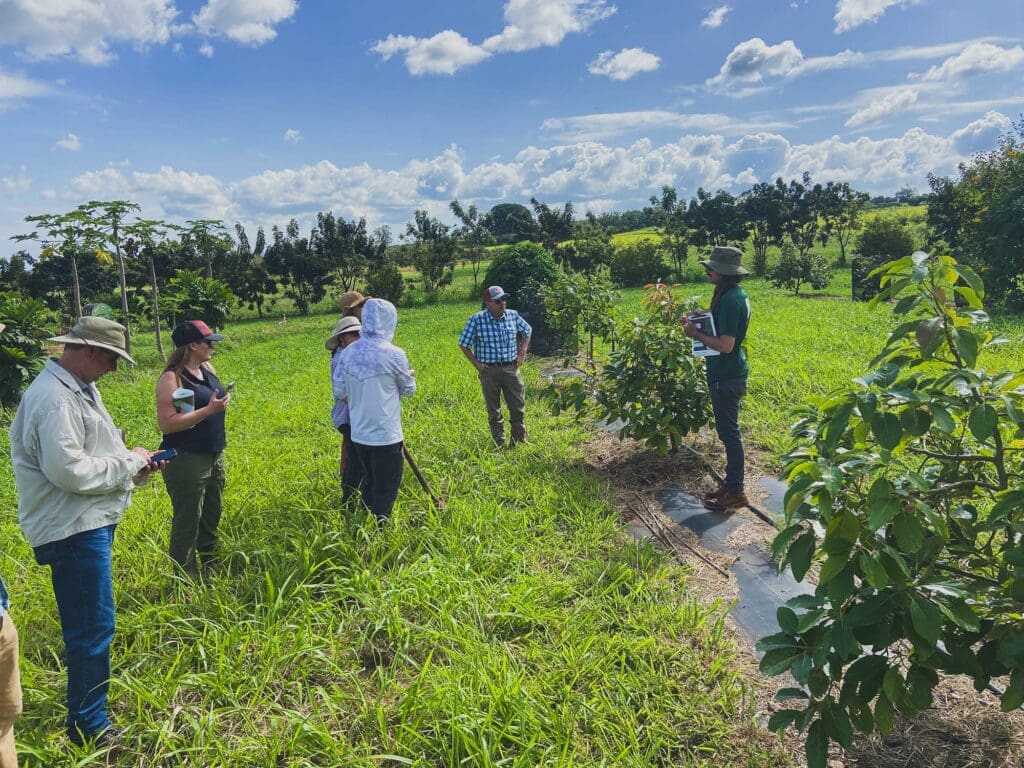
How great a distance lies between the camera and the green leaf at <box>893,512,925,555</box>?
154 centimetres

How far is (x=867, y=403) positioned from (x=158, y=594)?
353 cm

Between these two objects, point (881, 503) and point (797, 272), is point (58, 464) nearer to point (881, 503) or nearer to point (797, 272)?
point (881, 503)

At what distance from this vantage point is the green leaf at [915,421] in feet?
5.16

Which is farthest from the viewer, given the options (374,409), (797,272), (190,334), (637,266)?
(637,266)

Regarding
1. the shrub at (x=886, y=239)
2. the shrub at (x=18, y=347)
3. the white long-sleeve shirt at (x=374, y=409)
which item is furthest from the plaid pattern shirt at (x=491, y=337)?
the shrub at (x=886, y=239)

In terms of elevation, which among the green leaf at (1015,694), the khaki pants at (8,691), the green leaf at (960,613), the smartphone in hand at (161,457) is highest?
the smartphone in hand at (161,457)

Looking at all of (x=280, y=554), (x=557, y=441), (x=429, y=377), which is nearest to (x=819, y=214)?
(x=429, y=377)

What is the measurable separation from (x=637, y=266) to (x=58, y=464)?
91.1ft

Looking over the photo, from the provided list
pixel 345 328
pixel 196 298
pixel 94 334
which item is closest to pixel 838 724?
pixel 94 334

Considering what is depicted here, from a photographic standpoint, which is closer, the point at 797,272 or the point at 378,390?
the point at 378,390

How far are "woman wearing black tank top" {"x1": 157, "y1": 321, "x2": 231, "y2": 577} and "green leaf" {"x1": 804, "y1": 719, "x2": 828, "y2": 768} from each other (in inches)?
116

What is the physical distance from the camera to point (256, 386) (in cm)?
1066

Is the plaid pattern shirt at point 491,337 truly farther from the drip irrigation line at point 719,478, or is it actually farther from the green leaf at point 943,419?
the green leaf at point 943,419

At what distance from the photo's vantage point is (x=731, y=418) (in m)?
4.17
